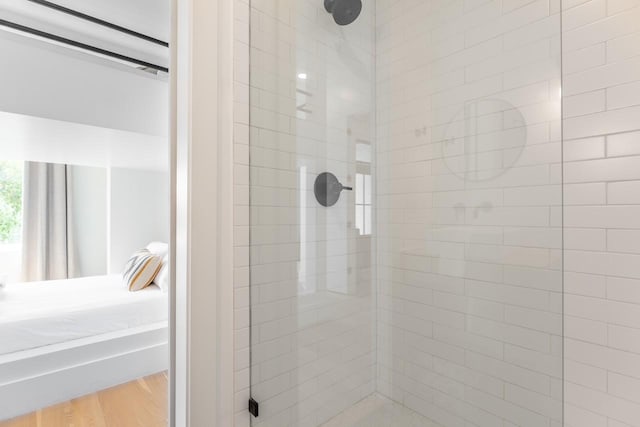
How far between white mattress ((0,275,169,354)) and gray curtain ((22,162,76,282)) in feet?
5.18

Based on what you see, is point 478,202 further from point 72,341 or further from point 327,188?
point 72,341

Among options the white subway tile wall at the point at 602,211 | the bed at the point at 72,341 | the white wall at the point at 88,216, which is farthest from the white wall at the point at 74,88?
the white wall at the point at 88,216

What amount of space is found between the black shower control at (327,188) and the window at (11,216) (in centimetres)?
491

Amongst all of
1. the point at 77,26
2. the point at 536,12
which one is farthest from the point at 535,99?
the point at 77,26

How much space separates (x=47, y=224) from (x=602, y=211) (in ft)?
18.0

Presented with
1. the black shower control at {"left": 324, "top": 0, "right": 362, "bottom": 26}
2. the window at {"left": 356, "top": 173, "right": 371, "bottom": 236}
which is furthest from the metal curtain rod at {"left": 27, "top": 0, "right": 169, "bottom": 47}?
the window at {"left": 356, "top": 173, "right": 371, "bottom": 236}

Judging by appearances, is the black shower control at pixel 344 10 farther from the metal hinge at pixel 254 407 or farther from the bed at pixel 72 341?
the bed at pixel 72 341

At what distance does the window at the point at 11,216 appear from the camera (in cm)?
407

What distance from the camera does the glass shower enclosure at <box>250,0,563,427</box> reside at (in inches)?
30.4

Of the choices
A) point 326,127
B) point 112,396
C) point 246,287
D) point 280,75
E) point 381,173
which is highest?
point 280,75

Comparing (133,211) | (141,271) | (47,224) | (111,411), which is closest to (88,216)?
(47,224)

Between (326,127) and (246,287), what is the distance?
22.2 inches

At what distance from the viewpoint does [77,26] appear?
1.79 metres

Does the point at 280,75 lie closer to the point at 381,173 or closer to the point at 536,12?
the point at 381,173
